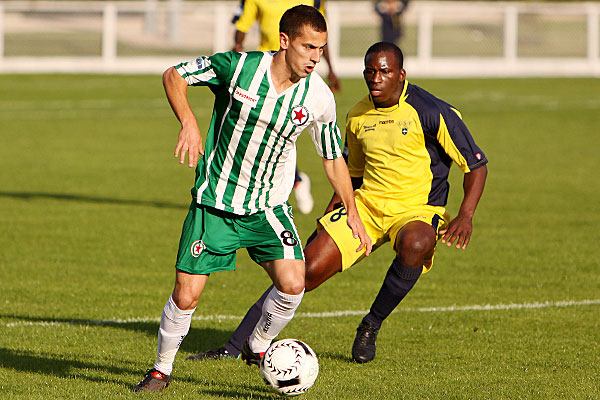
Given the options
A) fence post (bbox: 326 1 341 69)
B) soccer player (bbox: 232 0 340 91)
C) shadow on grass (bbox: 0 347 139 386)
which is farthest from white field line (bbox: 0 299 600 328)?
fence post (bbox: 326 1 341 69)

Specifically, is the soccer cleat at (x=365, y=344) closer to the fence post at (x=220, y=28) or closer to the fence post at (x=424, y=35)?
the fence post at (x=220, y=28)

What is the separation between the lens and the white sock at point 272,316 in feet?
18.6

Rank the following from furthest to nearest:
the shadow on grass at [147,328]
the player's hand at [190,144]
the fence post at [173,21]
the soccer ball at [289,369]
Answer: the fence post at [173,21]
the shadow on grass at [147,328]
the soccer ball at [289,369]
the player's hand at [190,144]

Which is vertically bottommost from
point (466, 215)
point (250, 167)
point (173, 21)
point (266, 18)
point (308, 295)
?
point (308, 295)

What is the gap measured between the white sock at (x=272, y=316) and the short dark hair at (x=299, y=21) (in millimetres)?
1395

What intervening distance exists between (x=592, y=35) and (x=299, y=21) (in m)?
31.2

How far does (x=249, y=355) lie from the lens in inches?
235

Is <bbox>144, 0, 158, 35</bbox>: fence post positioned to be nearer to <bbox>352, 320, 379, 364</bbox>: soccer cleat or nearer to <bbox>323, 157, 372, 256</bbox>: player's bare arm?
<bbox>352, 320, 379, 364</bbox>: soccer cleat

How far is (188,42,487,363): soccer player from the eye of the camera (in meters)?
6.46

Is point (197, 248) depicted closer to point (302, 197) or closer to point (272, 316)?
point (272, 316)

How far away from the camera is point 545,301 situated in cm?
801

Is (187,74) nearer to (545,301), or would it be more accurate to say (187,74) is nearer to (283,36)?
(283,36)

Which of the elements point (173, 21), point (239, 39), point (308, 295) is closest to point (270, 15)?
point (239, 39)

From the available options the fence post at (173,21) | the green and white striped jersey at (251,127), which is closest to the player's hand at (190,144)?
the green and white striped jersey at (251,127)
